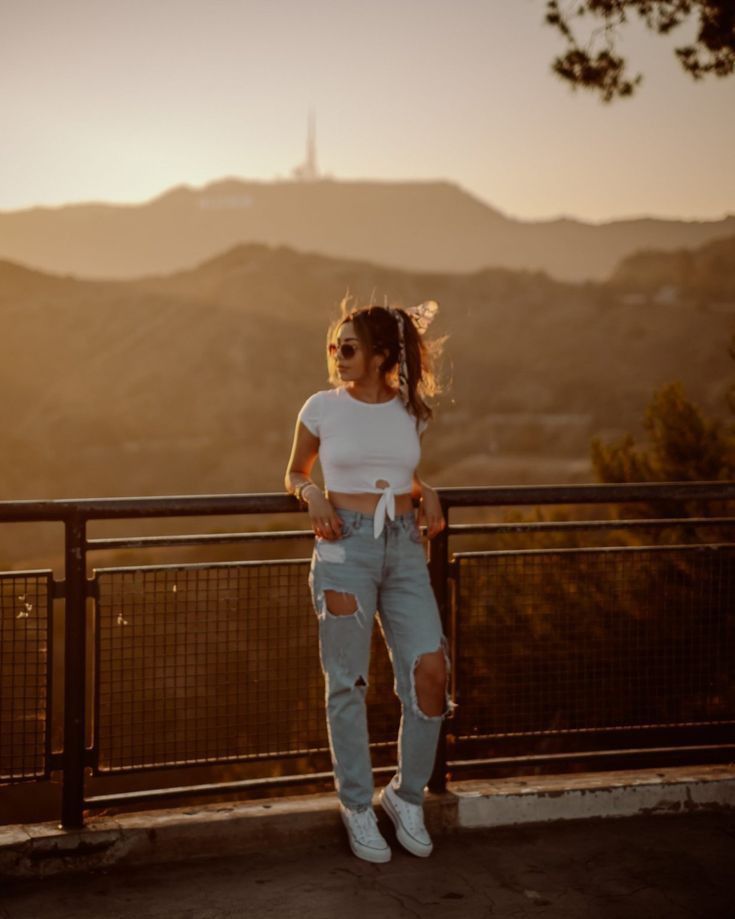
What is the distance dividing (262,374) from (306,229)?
71481 millimetres

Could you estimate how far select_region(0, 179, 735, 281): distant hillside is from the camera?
409 ft

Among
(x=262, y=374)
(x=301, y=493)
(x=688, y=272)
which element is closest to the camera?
(x=301, y=493)

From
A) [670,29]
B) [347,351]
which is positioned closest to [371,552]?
[347,351]

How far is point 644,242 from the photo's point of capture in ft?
371

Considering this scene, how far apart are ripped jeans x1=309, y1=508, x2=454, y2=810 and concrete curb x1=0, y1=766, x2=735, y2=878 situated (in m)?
0.23

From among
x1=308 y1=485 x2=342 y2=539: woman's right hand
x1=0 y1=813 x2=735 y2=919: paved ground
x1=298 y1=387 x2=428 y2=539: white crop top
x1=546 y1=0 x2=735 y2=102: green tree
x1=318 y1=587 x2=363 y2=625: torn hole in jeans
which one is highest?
x1=546 y1=0 x2=735 y2=102: green tree

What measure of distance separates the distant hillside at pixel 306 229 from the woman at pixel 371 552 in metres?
119

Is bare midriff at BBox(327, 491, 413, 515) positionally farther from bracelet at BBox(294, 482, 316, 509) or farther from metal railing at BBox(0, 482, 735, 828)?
metal railing at BBox(0, 482, 735, 828)

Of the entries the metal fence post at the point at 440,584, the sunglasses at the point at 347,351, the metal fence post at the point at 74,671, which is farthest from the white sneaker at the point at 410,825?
the sunglasses at the point at 347,351

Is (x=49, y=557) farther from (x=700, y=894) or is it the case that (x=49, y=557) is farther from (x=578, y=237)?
(x=578, y=237)

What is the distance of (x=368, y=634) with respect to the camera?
326 centimetres

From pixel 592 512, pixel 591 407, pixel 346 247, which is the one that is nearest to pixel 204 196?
pixel 346 247

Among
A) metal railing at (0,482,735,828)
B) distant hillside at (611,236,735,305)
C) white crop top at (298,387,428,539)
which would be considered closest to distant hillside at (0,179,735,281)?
distant hillside at (611,236,735,305)

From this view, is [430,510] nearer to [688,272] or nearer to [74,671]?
[74,671]
